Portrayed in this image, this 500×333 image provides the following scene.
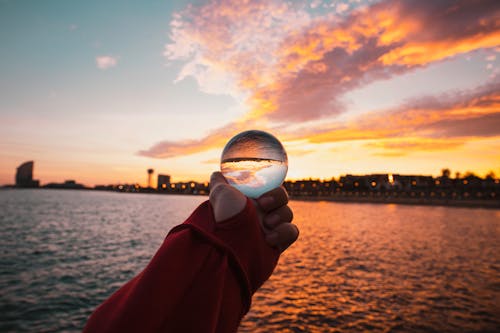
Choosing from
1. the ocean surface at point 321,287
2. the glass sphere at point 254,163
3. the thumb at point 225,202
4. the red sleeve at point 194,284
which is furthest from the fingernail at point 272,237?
the ocean surface at point 321,287

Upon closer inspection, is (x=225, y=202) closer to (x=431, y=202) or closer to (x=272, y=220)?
(x=272, y=220)

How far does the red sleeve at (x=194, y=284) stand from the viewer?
1.27m

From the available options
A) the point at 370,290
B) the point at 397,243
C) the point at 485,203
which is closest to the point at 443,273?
the point at 370,290

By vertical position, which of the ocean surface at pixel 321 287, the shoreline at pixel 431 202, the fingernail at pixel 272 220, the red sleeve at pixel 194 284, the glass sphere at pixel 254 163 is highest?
the glass sphere at pixel 254 163

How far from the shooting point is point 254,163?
2.26 meters

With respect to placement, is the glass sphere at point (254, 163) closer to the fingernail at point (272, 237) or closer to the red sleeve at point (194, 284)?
the fingernail at point (272, 237)

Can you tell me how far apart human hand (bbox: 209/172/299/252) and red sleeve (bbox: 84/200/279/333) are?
2.2 inches

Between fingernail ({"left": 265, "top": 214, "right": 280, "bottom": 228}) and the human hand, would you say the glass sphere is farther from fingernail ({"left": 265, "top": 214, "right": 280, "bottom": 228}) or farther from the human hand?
fingernail ({"left": 265, "top": 214, "right": 280, "bottom": 228})

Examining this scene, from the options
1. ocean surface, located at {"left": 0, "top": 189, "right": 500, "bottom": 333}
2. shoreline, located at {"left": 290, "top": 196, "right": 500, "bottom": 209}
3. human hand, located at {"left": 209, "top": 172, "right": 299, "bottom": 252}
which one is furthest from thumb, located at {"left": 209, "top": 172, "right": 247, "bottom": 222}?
shoreline, located at {"left": 290, "top": 196, "right": 500, "bottom": 209}

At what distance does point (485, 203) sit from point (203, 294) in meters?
192

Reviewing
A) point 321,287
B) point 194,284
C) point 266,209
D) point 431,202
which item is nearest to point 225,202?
point 266,209

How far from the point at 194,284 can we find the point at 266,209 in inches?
26.4

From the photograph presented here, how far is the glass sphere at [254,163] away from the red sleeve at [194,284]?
573 millimetres

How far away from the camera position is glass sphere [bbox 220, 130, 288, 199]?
7.20 feet
